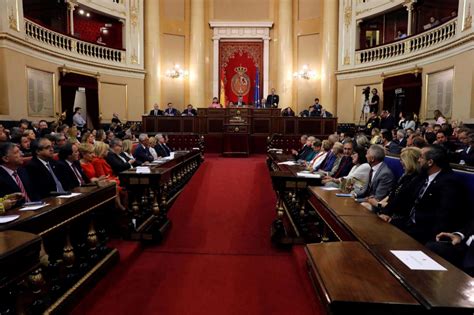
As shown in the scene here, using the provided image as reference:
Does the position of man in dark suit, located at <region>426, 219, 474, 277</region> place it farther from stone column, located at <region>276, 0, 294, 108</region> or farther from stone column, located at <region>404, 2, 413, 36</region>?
stone column, located at <region>276, 0, 294, 108</region>

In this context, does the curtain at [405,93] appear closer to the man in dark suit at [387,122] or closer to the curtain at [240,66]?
Answer: the man in dark suit at [387,122]

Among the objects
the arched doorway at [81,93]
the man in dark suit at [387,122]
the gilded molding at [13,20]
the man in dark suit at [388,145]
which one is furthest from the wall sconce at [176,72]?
the man in dark suit at [388,145]

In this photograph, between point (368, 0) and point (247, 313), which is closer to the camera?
point (247, 313)

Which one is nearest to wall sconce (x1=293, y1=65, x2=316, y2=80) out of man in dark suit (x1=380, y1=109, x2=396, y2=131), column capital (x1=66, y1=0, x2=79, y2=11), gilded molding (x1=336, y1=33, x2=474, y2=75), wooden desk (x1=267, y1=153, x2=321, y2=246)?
gilded molding (x1=336, y1=33, x2=474, y2=75)

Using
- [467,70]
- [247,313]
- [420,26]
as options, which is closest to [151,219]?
[247,313]

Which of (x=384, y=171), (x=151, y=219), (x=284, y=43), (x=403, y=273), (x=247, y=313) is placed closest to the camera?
(x=403, y=273)

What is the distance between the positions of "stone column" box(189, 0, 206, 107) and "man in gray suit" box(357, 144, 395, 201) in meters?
11.4

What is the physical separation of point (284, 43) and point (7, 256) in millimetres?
13905

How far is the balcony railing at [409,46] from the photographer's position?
970 centimetres

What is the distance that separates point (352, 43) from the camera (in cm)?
1343

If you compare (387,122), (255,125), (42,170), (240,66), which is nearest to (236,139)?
(255,125)

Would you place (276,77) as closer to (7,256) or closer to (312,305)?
(312,305)

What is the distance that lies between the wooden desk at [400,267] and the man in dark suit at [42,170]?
8.12 feet

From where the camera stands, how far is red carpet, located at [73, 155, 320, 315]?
9.12ft
